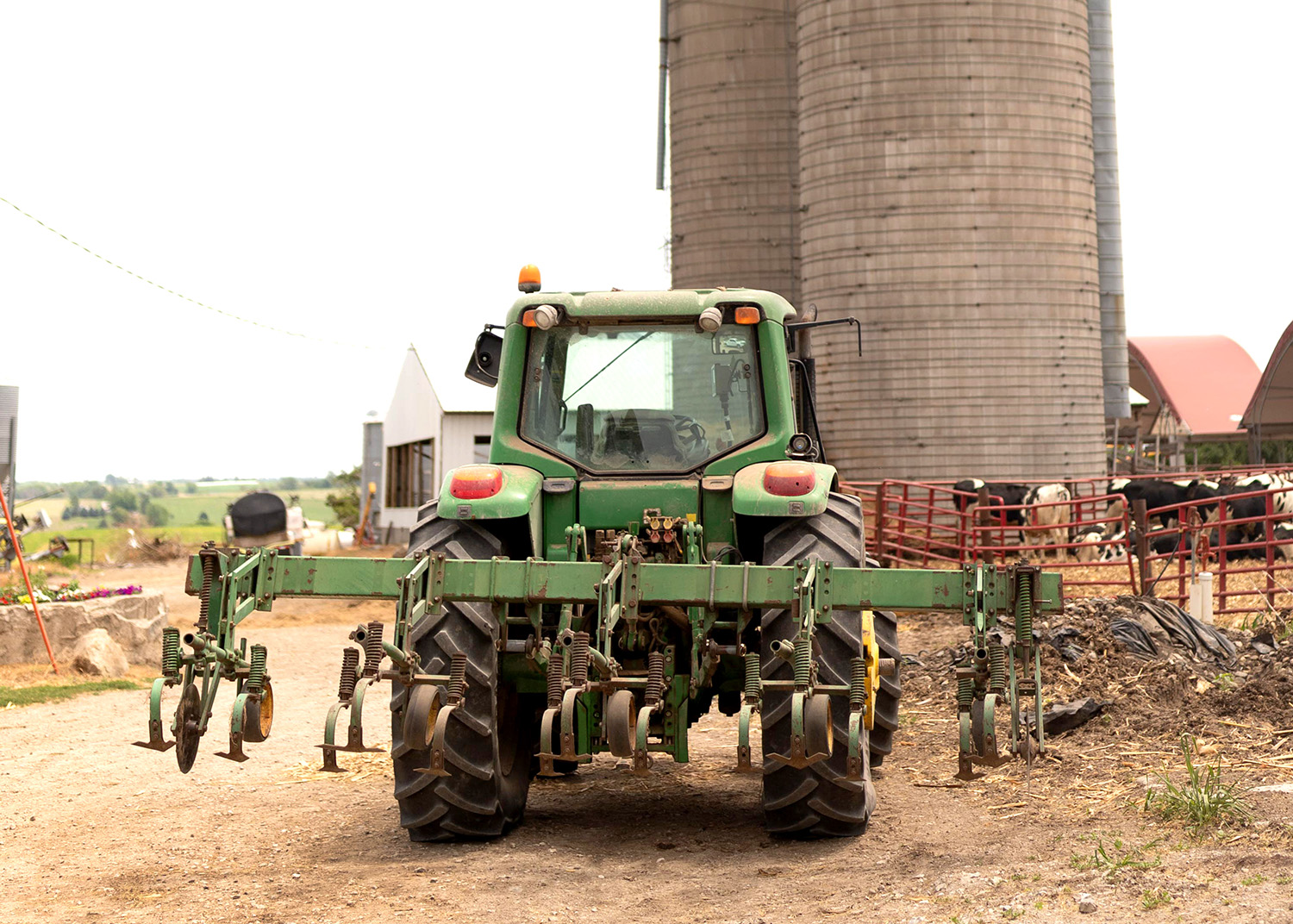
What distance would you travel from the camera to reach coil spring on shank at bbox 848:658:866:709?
5.62 meters

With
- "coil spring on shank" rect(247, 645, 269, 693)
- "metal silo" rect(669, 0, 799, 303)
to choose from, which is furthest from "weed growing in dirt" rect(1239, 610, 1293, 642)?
"metal silo" rect(669, 0, 799, 303)

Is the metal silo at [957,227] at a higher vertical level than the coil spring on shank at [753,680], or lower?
higher

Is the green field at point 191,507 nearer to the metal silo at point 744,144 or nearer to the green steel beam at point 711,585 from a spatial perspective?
the metal silo at point 744,144

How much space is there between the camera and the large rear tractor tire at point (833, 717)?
19.7 feet

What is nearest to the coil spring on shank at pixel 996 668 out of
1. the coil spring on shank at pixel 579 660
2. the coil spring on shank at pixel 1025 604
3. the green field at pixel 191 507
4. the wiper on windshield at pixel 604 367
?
the coil spring on shank at pixel 1025 604

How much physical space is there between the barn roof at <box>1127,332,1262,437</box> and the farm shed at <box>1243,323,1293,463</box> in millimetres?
5233

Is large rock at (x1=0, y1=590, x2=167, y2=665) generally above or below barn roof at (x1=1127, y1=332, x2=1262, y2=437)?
below

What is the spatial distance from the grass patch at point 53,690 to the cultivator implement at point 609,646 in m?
6.91

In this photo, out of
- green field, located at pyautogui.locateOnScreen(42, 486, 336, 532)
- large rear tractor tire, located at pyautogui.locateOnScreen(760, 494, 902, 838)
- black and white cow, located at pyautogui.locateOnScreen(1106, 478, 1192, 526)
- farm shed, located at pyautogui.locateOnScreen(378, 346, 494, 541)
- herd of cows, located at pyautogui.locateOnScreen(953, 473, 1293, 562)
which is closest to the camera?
large rear tractor tire, located at pyautogui.locateOnScreen(760, 494, 902, 838)

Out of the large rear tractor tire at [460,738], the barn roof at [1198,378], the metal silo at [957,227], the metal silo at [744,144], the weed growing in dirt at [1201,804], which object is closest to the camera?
the weed growing in dirt at [1201,804]

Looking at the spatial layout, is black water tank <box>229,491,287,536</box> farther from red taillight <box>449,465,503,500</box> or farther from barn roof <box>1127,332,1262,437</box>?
barn roof <box>1127,332,1262,437</box>

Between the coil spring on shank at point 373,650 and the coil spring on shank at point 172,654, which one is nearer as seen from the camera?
the coil spring on shank at point 373,650

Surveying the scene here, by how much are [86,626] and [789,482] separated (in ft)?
34.5

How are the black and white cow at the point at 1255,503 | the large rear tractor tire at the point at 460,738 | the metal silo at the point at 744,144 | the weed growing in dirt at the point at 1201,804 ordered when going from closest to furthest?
the weed growing in dirt at the point at 1201,804, the large rear tractor tire at the point at 460,738, the black and white cow at the point at 1255,503, the metal silo at the point at 744,144
